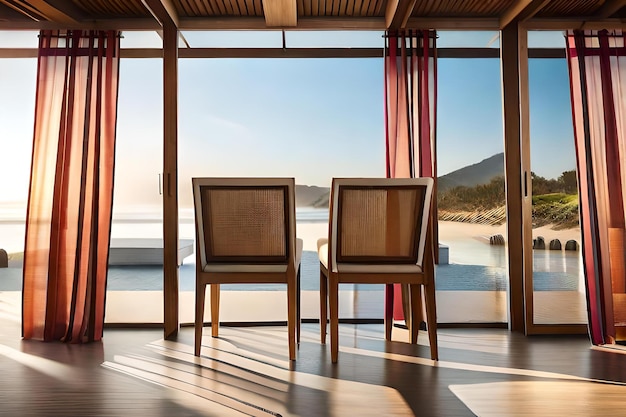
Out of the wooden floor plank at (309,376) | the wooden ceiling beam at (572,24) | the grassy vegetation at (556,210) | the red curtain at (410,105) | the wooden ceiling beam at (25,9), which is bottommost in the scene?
the wooden floor plank at (309,376)

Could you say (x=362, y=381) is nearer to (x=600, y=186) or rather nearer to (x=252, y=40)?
(x=600, y=186)

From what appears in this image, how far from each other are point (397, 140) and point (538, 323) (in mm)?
1519

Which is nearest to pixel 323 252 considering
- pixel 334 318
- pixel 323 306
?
pixel 323 306

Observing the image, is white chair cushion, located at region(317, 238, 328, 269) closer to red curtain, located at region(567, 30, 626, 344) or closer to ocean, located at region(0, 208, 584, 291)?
ocean, located at region(0, 208, 584, 291)

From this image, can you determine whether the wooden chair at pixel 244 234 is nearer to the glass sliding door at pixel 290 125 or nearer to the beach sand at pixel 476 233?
the beach sand at pixel 476 233

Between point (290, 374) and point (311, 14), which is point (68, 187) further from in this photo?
point (311, 14)

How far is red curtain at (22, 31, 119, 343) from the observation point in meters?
2.98

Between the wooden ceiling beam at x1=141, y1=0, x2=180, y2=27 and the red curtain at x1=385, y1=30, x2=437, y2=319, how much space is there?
1.42 metres

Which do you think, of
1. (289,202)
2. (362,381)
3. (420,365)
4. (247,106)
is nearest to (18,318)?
(289,202)

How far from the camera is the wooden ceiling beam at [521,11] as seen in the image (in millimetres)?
2883

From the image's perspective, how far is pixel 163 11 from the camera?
2939 mm

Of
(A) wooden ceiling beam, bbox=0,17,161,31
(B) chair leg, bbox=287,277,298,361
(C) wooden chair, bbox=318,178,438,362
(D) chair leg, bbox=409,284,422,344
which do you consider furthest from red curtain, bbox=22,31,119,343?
(D) chair leg, bbox=409,284,422,344

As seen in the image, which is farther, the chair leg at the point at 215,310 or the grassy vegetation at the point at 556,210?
the grassy vegetation at the point at 556,210

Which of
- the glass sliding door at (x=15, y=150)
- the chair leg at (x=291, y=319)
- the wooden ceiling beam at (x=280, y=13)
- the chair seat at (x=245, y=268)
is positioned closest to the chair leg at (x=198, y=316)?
the chair seat at (x=245, y=268)
